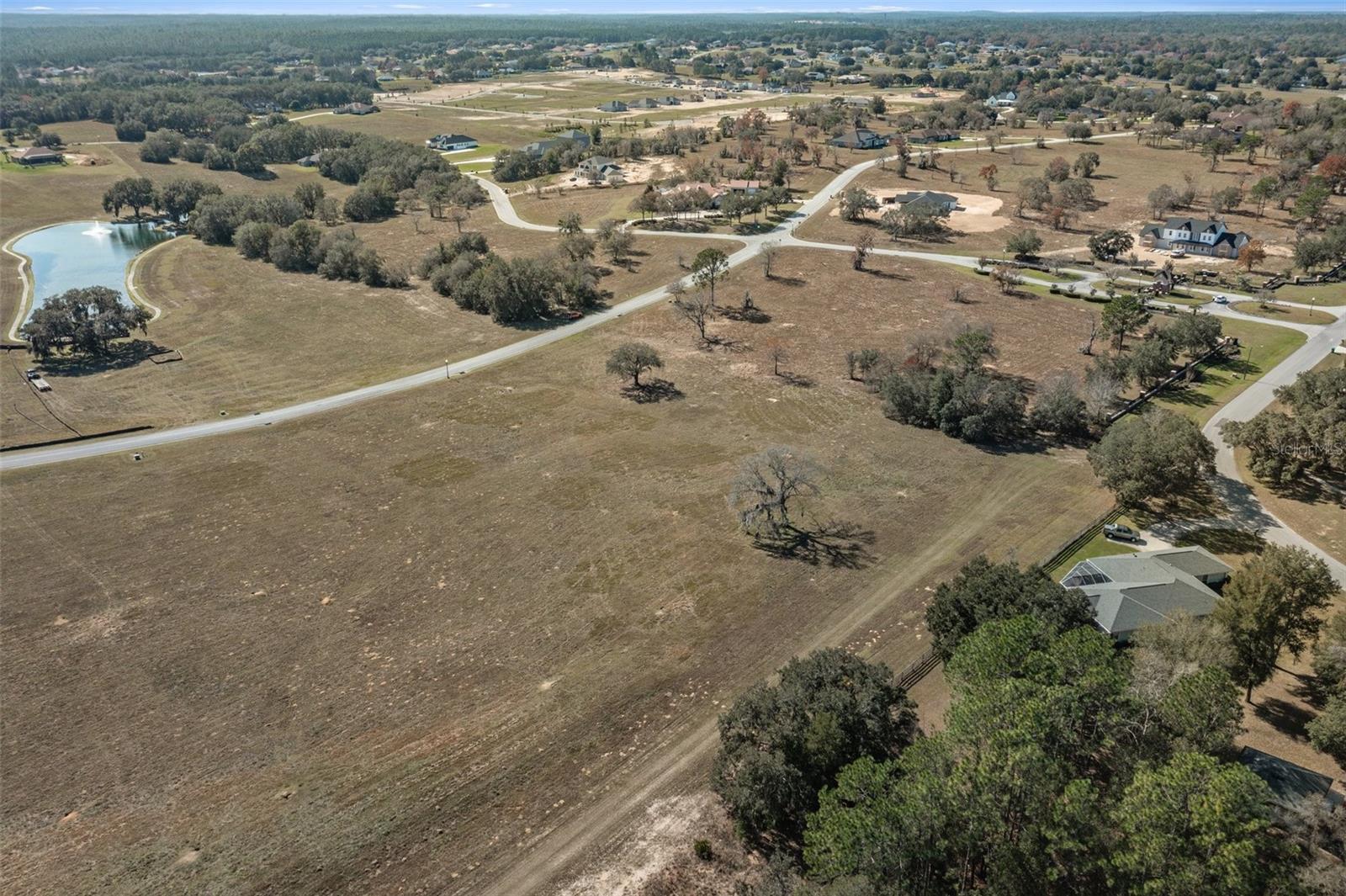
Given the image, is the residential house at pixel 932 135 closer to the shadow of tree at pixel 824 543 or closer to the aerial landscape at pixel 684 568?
the aerial landscape at pixel 684 568

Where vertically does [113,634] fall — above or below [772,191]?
below

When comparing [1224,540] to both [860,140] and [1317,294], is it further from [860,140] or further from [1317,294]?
[860,140]

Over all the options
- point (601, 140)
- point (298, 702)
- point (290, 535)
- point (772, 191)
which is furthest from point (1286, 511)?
point (601, 140)

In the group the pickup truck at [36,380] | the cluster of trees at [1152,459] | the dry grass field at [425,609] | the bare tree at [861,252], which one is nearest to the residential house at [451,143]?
the bare tree at [861,252]

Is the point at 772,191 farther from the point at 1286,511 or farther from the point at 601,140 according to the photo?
the point at 1286,511

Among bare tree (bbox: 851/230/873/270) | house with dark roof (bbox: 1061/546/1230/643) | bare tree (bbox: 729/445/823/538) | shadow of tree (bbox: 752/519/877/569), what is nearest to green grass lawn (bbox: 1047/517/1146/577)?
house with dark roof (bbox: 1061/546/1230/643)

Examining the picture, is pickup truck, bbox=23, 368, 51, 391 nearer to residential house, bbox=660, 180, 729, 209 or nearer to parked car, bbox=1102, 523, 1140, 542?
residential house, bbox=660, 180, 729, 209
